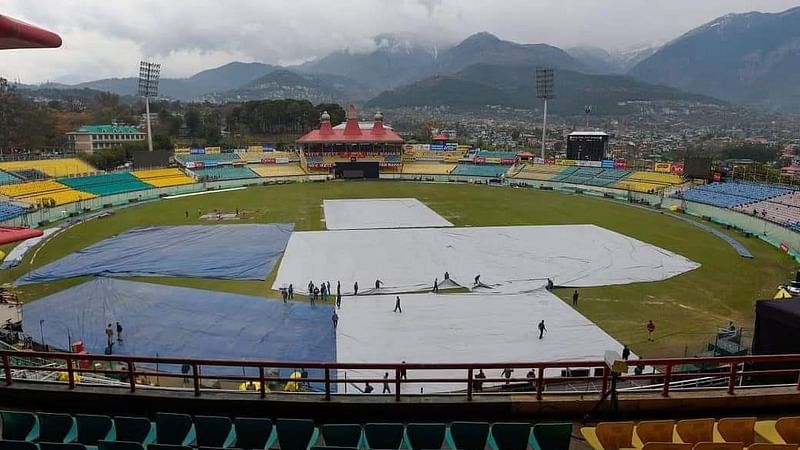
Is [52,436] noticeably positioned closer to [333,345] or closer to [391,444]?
[391,444]

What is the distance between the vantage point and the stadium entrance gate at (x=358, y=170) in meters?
80.2

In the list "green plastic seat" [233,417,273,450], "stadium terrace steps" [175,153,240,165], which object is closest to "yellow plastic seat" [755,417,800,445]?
"green plastic seat" [233,417,273,450]

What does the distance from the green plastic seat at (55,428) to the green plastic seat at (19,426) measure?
0.38 feet

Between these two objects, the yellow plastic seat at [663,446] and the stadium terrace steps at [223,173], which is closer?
the yellow plastic seat at [663,446]

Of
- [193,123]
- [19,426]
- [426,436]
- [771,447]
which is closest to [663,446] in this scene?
[771,447]

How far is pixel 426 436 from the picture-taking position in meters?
7.24

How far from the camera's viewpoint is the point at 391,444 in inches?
285

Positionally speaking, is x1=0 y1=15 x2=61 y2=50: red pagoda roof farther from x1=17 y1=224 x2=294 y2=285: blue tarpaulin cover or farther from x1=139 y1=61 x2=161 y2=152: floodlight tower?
x1=139 y1=61 x2=161 y2=152: floodlight tower

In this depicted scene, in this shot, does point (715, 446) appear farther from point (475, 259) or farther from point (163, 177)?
point (163, 177)

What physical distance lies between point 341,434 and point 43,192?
58.6 meters

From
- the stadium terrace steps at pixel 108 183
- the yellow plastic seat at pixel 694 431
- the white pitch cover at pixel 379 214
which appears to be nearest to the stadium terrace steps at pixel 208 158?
the stadium terrace steps at pixel 108 183

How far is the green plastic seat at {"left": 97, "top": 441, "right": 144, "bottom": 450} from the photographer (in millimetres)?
6320

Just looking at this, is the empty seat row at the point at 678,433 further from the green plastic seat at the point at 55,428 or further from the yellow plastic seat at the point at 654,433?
the green plastic seat at the point at 55,428

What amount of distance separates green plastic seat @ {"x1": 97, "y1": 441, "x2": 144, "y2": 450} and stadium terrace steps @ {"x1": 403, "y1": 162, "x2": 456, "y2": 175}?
7719cm
